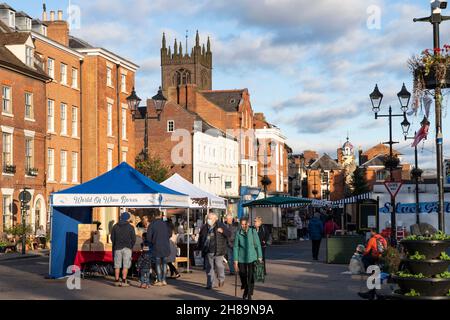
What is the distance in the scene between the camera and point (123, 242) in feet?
65.9

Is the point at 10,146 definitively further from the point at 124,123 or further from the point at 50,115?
the point at 124,123

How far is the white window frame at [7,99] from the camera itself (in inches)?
1657

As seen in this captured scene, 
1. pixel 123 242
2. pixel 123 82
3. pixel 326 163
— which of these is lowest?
pixel 123 242

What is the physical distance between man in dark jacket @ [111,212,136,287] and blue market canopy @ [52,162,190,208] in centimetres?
154

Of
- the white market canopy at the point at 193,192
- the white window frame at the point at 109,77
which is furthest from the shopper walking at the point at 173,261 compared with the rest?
the white window frame at the point at 109,77

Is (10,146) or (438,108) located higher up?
(10,146)

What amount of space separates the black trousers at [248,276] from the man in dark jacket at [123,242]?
12.8 feet

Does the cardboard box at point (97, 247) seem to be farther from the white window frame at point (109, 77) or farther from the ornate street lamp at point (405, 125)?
the white window frame at point (109, 77)

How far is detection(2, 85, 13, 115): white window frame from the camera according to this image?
42.1 m

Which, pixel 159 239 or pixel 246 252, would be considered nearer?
pixel 246 252

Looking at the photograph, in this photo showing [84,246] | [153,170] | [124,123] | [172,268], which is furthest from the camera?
[153,170]

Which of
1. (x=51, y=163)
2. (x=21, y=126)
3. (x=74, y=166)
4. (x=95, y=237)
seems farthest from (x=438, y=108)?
(x=74, y=166)

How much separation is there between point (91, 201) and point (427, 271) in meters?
11.7
